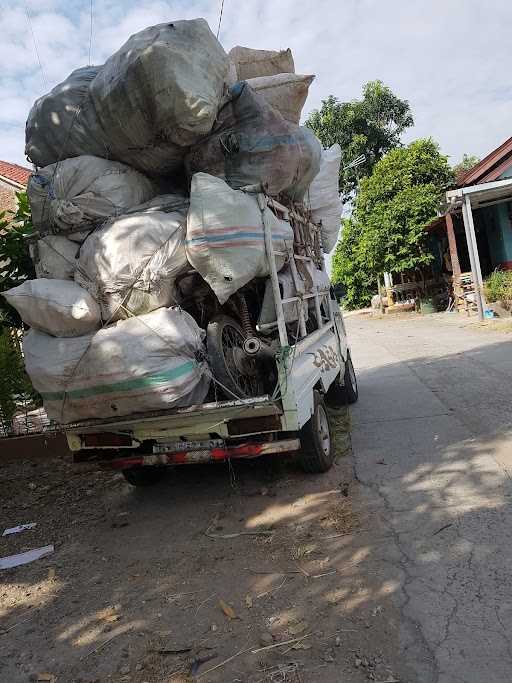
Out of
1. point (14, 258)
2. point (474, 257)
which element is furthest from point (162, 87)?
point (474, 257)

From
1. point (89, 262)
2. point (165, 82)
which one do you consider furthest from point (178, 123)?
point (89, 262)

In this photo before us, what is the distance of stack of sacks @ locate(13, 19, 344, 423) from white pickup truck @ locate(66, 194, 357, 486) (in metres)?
0.19

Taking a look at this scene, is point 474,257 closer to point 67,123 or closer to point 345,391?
point 345,391

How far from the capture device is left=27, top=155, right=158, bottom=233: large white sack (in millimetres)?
4238

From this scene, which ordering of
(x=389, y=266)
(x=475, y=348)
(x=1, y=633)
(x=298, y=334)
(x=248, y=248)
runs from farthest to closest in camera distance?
(x=389, y=266) → (x=475, y=348) → (x=298, y=334) → (x=248, y=248) → (x=1, y=633)

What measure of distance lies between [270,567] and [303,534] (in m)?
0.45

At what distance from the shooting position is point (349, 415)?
6.64m

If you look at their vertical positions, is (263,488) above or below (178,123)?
below

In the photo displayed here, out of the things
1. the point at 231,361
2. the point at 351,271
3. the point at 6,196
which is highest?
the point at 6,196

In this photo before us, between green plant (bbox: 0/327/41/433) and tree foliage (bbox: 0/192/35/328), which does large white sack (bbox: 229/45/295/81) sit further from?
green plant (bbox: 0/327/41/433)

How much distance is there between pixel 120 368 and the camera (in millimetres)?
3502

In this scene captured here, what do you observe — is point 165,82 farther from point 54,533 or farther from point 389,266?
point 389,266

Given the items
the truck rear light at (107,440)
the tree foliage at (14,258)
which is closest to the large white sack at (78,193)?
the tree foliage at (14,258)

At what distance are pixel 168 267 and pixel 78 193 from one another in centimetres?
109
